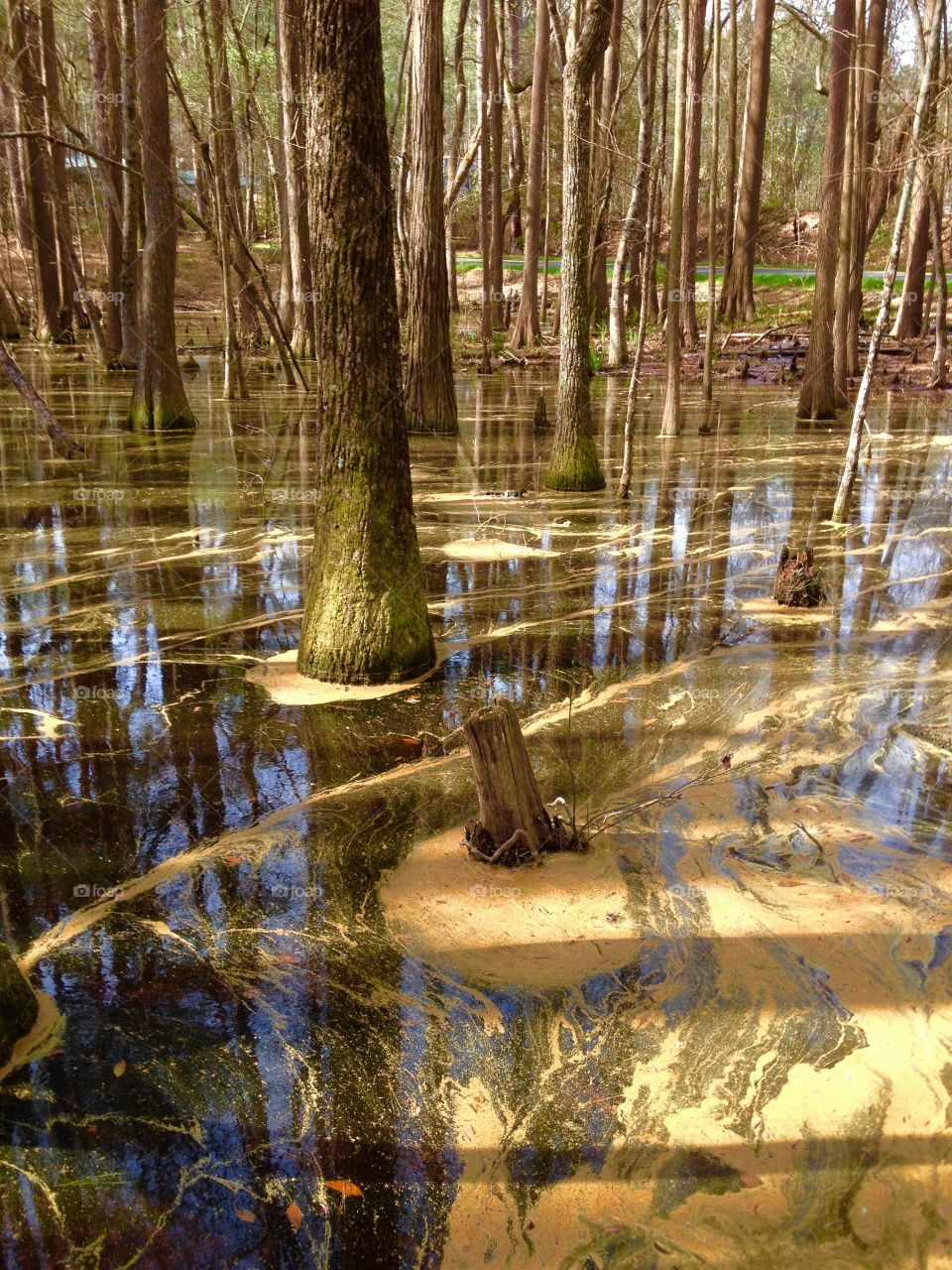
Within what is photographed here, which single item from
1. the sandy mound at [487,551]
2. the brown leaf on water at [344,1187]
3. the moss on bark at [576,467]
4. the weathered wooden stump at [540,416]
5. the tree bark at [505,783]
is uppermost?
the weathered wooden stump at [540,416]

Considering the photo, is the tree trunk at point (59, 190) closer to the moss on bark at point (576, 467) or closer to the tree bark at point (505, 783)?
the moss on bark at point (576, 467)

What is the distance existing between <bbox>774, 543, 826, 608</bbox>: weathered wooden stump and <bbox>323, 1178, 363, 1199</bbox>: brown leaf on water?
18.7 ft

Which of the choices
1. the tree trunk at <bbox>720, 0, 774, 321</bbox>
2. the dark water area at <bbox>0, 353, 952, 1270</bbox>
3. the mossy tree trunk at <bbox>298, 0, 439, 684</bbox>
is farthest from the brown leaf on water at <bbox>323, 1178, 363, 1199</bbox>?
the tree trunk at <bbox>720, 0, 774, 321</bbox>

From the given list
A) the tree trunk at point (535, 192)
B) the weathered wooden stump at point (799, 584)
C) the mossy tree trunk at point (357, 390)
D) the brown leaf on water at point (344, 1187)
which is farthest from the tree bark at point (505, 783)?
the tree trunk at point (535, 192)

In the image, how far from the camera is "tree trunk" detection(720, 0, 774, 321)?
24.9 m

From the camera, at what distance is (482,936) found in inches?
151

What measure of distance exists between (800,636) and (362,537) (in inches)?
120

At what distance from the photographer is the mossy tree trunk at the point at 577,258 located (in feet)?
30.1

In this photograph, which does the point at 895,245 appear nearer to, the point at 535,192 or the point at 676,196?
the point at 676,196

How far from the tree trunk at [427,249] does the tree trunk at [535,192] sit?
32.9ft

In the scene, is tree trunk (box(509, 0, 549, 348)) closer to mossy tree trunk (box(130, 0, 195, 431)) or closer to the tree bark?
mossy tree trunk (box(130, 0, 195, 431))

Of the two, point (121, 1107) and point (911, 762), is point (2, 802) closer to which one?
point (121, 1107)

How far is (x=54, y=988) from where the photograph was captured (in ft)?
11.3

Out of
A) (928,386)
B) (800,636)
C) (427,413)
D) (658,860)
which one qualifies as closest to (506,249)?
(928,386)
